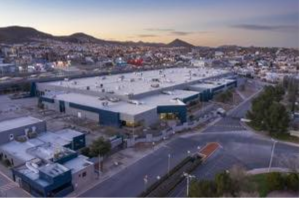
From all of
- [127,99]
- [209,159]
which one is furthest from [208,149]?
[127,99]

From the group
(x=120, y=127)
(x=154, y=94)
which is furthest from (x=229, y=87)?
(x=120, y=127)

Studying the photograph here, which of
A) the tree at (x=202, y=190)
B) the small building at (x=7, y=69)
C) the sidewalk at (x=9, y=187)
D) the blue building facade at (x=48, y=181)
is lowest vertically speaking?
the sidewalk at (x=9, y=187)

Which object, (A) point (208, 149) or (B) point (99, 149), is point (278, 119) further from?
(B) point (99, 149)

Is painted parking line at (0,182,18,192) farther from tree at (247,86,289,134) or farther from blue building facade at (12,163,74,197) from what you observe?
tree at (247,86,289,134)

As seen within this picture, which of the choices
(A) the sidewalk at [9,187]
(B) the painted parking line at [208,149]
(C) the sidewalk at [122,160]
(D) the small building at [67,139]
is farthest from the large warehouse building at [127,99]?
(A) the sidewalk at [9,187]

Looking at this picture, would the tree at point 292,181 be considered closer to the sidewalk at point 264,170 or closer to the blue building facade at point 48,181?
the sidewalk at point 264,170

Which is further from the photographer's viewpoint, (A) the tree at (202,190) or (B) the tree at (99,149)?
(B) the tree at (99,149)
